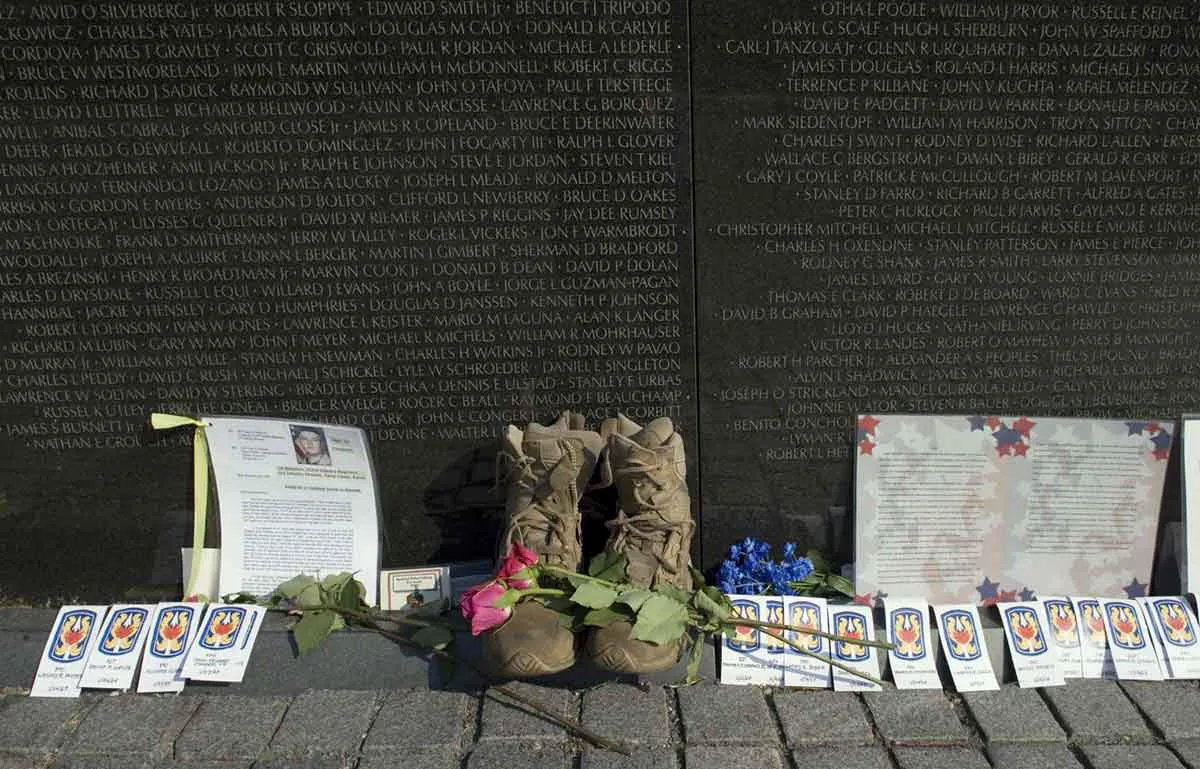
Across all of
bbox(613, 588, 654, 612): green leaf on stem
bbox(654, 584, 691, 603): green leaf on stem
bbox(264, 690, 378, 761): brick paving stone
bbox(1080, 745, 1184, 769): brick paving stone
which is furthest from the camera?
bbox(654, 584, 691, 603): green leaf on stem

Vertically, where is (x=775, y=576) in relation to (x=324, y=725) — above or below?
above

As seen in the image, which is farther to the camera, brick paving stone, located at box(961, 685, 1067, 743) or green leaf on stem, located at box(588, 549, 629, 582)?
green leaf on stem, located at box(588, 549, 629, 582)

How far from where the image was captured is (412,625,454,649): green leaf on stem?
293 centimetres

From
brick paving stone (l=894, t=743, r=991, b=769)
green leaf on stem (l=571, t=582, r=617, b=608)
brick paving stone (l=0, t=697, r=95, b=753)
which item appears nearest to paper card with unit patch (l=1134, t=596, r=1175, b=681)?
brick paving stone (l=894, t=743, r=991, b=769)

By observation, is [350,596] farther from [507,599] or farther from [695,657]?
[695,657]

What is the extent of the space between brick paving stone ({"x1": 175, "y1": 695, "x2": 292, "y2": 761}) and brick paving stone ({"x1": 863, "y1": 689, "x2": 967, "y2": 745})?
76.5 inches

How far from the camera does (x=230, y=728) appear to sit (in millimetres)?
2725

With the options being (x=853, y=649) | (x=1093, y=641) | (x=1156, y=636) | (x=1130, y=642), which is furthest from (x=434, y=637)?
(x=1156, y=636)

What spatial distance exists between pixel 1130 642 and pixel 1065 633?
21 cm

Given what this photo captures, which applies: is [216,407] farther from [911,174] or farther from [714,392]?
[911,174]

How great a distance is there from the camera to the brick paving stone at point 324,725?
261cm

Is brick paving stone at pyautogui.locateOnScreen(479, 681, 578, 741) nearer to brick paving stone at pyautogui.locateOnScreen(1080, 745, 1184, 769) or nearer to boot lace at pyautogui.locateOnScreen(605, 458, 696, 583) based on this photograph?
boot lace at pyautogui.locateOnScreen(605, 458, 696, 583)

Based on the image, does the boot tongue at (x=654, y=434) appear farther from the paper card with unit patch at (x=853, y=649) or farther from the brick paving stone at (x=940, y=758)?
the brick paving stone at (x=940, y=758)

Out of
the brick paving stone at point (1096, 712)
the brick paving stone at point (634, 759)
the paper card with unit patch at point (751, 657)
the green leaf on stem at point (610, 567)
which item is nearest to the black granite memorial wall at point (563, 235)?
the paper card with unit patch at point (751, 657)
